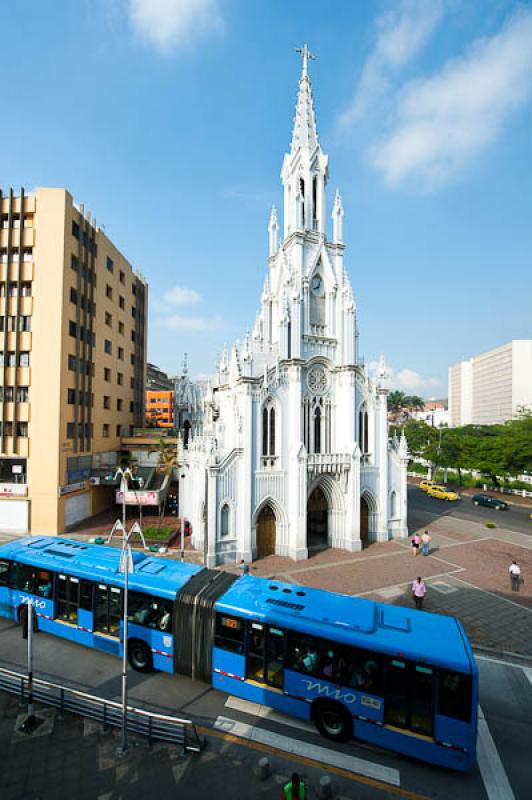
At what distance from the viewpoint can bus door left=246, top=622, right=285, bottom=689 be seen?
9.92 meters

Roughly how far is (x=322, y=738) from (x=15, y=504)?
27.8 metres

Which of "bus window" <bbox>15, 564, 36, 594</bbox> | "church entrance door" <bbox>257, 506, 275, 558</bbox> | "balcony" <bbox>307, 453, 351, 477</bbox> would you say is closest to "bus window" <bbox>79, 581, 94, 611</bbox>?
"bus window" <bbox>15, 564, 36, 594</bbox>

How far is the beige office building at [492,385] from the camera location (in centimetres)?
13575

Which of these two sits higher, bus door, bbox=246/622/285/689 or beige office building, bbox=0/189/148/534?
beige office building, bbox=0/189/148/534

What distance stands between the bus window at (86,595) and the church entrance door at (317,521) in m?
16.9

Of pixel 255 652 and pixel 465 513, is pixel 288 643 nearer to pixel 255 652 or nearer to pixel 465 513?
pixel 255 652

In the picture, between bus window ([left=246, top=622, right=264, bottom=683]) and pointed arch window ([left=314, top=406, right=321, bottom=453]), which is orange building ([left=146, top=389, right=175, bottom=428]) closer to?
pointed arch window ([left=314, top=406, right=321, bottom=453])

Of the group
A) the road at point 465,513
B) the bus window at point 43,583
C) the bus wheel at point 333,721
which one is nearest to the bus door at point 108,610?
the bus window at point 43,583

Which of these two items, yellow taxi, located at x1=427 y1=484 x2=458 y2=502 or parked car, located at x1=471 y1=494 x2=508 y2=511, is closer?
parked car, located at x1=471 y1=494 x2=508 y2=511

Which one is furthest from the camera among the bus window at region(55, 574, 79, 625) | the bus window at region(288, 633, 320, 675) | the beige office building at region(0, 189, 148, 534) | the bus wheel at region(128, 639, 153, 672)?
the beige office building at region(0, 189, 148, 534)

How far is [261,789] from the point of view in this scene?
809 centimetres

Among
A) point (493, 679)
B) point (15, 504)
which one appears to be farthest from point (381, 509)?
point (15, 504)

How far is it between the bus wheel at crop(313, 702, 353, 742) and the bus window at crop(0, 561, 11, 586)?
39.2ft

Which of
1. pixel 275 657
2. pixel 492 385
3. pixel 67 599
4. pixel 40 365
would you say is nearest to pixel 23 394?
pixel 40 365
